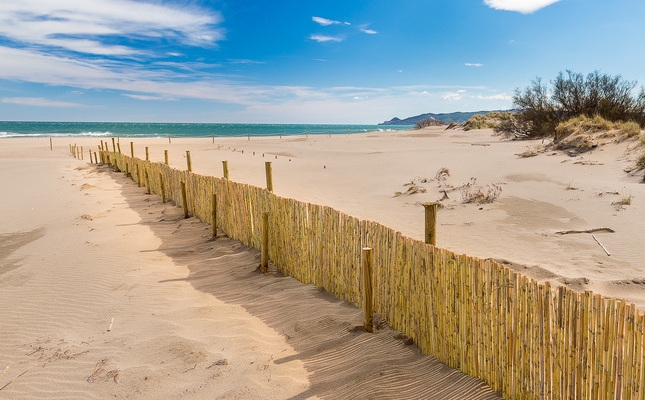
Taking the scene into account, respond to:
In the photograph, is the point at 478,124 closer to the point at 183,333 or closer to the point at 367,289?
the point at 367,289

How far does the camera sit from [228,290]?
6223 millimetres

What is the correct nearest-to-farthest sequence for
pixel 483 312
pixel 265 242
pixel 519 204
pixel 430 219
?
pixel 483 312 → pixel 430 219 → pixel 265 242 → pixel 519 204

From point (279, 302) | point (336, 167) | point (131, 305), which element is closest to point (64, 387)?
point (131, 305)

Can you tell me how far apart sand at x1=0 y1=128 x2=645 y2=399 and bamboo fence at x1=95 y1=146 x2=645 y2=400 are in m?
0.24

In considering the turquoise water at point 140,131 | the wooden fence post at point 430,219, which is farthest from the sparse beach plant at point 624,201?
the turquoise water at point 140,131

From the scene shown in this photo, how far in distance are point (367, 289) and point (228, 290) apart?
2.45 m

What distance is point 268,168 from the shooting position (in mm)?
8156

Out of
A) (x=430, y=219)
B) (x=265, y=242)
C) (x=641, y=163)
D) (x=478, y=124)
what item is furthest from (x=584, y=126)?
(x=478, y=124)

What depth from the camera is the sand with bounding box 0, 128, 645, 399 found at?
13.3 ft

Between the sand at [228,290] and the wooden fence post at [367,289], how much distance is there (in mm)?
156

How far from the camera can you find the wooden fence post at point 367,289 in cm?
463

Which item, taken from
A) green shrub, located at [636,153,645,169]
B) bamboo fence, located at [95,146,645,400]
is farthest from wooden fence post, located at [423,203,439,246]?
green shrub, located at [636,153,645,169]

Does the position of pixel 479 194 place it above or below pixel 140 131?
below

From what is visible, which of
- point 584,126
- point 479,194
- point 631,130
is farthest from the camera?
point 584,126
